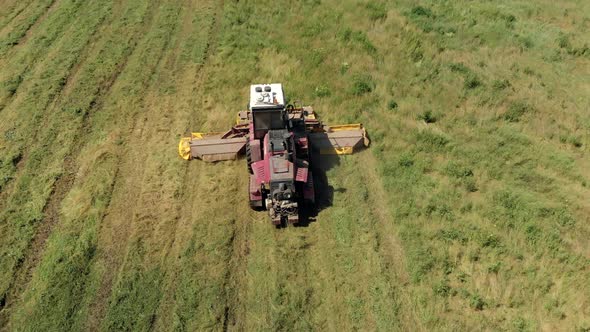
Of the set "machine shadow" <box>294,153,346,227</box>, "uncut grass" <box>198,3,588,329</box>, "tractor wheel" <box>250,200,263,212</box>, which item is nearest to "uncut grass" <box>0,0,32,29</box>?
"uncut grass" <box>198,3,588,329</box>

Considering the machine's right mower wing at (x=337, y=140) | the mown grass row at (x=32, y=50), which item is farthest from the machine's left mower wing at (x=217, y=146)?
the mown grass row at (x=32, y=50)

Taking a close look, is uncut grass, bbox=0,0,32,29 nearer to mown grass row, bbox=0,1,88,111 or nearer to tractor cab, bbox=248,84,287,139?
mown grass row, bbox=0,1,88,111

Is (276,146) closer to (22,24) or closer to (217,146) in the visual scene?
(217,146)

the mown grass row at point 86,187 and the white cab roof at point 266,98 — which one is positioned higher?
the white cab roof at point 266,98

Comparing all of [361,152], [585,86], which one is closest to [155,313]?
[361,152]

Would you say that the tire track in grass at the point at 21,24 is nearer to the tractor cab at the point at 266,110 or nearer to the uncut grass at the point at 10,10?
the uncut grass at the point at 10,10

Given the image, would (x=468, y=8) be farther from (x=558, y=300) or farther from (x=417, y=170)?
(x=558, y=300)
